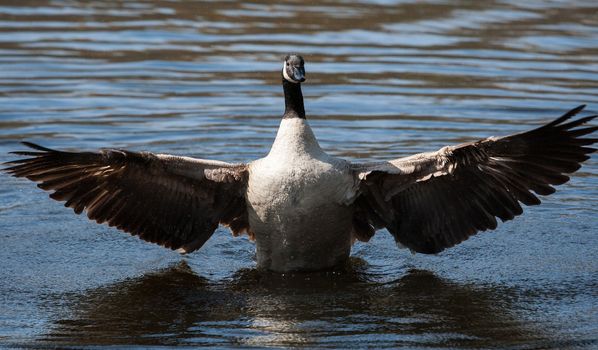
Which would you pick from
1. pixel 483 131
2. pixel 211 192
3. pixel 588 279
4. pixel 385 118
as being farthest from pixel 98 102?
pixel 588 279

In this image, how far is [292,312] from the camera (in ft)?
27.4

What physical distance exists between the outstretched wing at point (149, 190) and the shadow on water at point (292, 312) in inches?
16.2

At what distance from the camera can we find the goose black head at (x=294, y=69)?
8971 millimetres

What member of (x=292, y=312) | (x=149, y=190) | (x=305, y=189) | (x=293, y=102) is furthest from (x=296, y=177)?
(x=149, y=190)

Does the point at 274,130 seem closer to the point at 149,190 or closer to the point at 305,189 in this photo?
the point at 149,190

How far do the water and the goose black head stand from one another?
1.64 meters

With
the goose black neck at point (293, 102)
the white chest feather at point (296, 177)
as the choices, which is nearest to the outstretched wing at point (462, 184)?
the white chest feather at point (296, 177)

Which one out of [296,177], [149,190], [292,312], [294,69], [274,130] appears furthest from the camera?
[274,130]

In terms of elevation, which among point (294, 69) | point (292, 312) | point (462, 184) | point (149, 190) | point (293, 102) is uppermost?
point (294, 69)

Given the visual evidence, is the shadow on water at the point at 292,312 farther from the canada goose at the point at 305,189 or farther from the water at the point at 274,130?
the canada goose at the point at 305,189

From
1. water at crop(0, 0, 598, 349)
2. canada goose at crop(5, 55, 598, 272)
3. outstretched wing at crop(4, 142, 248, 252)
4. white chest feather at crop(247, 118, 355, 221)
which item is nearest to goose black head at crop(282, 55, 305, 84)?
canada goose at crop(5, 55, 598, 272)

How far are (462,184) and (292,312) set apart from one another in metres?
1.80

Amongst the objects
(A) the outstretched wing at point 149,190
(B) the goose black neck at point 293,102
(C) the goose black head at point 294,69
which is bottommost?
(A) the outstretched wing at point 149,190

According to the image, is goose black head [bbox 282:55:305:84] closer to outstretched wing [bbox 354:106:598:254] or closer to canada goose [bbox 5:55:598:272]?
canada goose [bbox 5:55:598:272]
